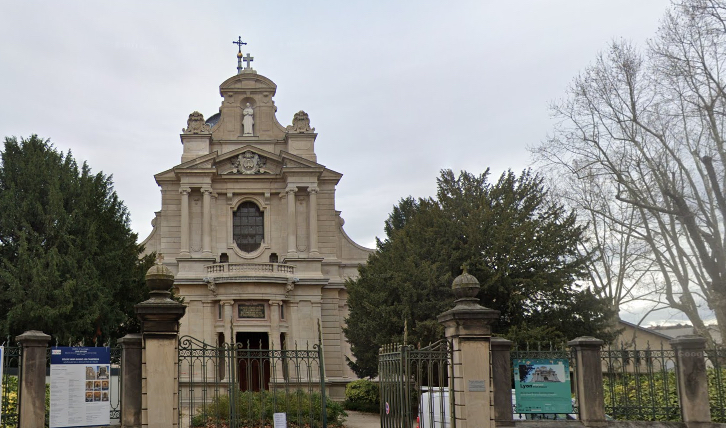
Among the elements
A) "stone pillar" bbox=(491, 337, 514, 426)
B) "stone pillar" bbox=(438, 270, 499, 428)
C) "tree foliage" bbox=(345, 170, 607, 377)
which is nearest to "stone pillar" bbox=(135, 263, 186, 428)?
"stone pillar" bbox=(438, 270, 499, 428)

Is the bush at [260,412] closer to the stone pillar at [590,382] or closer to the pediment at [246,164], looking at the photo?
the stone pillar at [590,382]

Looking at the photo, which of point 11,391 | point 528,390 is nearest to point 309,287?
point 11,391

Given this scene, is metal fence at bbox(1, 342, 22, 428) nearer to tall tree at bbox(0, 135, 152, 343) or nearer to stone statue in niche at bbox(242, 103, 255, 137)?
tall tree at bbox(0, 135, 152, 343)

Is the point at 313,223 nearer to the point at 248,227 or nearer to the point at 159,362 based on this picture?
the point at 248,227

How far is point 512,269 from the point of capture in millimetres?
27594

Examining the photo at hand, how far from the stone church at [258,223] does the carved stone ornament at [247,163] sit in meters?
0.05

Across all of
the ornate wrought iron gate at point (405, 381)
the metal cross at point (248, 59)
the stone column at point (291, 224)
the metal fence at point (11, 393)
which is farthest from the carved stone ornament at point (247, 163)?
the ornate wrought iron gate at point (405, 381)

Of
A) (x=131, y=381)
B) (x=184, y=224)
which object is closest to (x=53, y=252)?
(x=131, y=381)

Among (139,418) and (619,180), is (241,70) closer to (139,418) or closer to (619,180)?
(619,180)

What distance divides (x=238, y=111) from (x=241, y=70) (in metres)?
3.26

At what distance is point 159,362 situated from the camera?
12.6 meters

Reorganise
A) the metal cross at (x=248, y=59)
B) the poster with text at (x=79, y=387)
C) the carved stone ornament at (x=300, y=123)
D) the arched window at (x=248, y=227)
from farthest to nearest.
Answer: the metal cross at (x=248, y=59) → the carved stone ornament at (x=300, y=123) → the arched window at (x=248, y=227) → the poster with text at (x=79, y=387)

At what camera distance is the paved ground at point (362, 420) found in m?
25.6

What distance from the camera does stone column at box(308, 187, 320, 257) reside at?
38.9 metres
